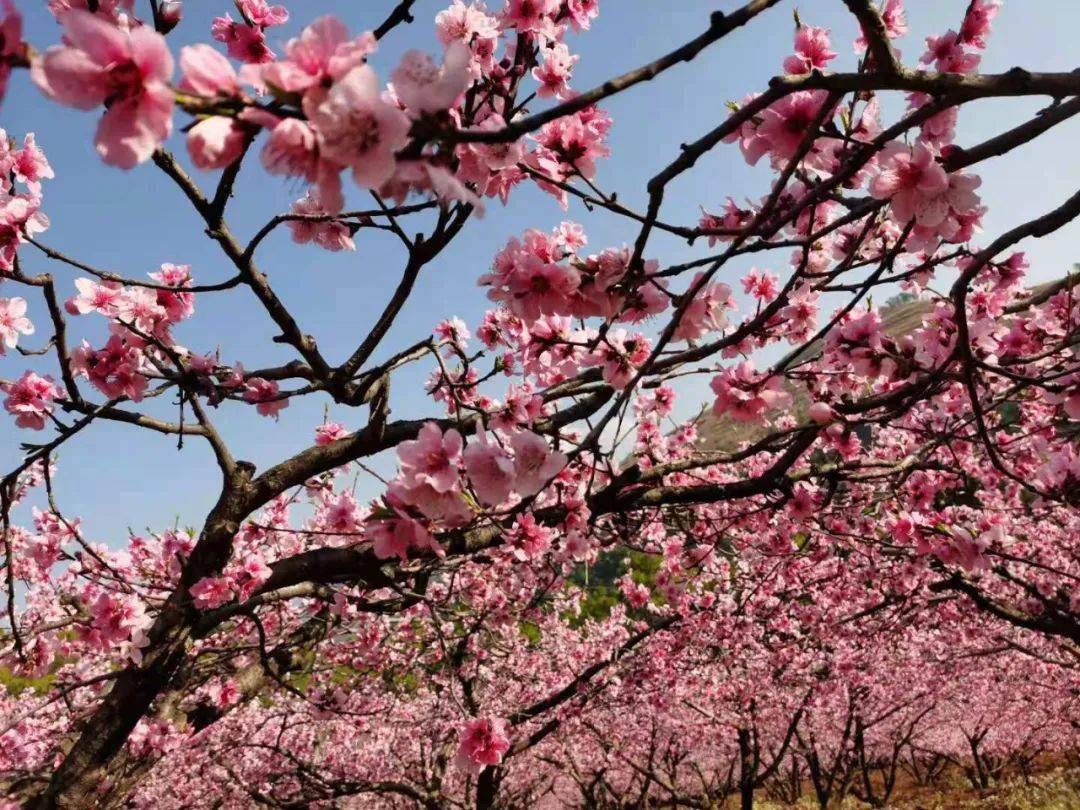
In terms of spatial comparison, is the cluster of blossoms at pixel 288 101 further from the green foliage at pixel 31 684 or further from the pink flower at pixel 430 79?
the green foliage at pixel 31 684

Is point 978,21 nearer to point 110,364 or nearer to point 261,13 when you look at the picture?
→ point 261,13

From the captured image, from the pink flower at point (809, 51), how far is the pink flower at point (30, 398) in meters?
3.82

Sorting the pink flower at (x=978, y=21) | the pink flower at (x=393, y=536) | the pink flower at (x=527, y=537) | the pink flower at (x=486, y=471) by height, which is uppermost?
the pink flower at (x=978, y=21)

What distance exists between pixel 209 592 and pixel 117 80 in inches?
133

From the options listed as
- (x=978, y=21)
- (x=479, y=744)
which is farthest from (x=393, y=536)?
(x=978, y=21)

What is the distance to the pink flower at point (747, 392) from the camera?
8.55 feet

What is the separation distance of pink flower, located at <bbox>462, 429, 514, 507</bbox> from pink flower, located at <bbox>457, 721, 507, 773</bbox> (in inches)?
69.3

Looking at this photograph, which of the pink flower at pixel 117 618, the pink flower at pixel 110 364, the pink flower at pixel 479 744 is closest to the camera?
the pink flower at pixel 479 744

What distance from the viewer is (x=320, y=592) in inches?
167

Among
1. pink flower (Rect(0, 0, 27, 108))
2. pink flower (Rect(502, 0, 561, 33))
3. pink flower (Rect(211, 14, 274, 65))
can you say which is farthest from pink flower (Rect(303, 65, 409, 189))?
pink flower (Rect(211, 14, 274, 65))

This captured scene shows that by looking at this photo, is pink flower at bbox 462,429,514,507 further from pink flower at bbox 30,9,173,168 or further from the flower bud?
the flower bud

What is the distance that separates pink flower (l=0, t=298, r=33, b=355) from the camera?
9.82 feet

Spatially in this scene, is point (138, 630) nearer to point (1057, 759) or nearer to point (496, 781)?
point (496, 781)

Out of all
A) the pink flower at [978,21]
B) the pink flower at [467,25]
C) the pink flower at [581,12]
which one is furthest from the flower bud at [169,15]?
the pink flower at [978,21]
